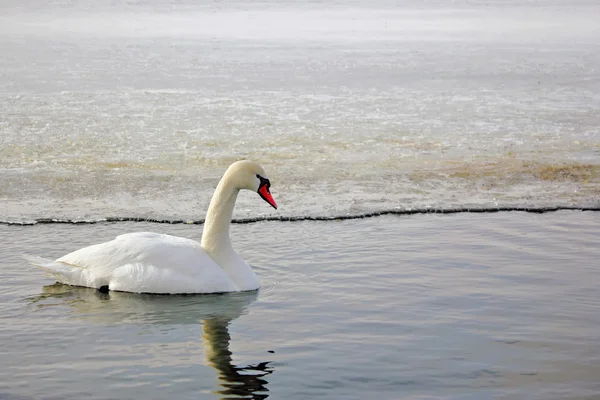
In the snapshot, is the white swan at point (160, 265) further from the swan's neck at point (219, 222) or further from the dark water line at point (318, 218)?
the dark water line at point (318, 218)

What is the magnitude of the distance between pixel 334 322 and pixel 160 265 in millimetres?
A: 1413

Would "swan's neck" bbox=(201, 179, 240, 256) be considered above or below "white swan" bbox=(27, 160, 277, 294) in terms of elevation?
above

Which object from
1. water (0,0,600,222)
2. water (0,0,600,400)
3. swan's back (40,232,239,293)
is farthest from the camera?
water (0,0,600,222)

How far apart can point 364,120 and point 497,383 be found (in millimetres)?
8625

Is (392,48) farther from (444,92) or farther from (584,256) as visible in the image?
(584,256)

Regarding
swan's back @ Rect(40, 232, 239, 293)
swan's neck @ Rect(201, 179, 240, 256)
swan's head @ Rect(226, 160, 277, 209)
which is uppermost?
swan's head @ Rect(226, 160, 277, 209)

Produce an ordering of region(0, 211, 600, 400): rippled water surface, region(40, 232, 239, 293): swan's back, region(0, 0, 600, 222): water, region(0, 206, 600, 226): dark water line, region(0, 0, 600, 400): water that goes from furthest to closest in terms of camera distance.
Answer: region(0, 0, 600, 222): water → region(0, 206, 600, 226): dark water line → region(40, 232, 239, 293): swan's back → region(0, 0, 600, 400): water → region(0, 211, 600, 400): rippled water surface

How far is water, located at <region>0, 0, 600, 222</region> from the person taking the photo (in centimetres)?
927

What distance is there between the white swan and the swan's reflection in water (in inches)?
2.7

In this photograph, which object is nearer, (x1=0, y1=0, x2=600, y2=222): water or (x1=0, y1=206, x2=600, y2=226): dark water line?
(x1=0, y1=206, x2=600, y2=226): dark water line

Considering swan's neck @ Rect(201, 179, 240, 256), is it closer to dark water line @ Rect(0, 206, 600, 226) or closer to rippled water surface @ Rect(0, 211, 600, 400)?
rippled water surface @ Rect(0, 211, 600, 400)

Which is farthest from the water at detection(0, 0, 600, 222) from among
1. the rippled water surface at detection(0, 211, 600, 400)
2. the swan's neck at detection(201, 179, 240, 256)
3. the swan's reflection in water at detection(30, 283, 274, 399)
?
the swan's reflection in water at detection(30, 283, 274, 399)

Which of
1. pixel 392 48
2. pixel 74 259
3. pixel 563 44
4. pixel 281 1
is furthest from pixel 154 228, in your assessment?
pixel 281 1

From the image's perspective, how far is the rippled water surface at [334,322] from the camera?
4828 millimetres
